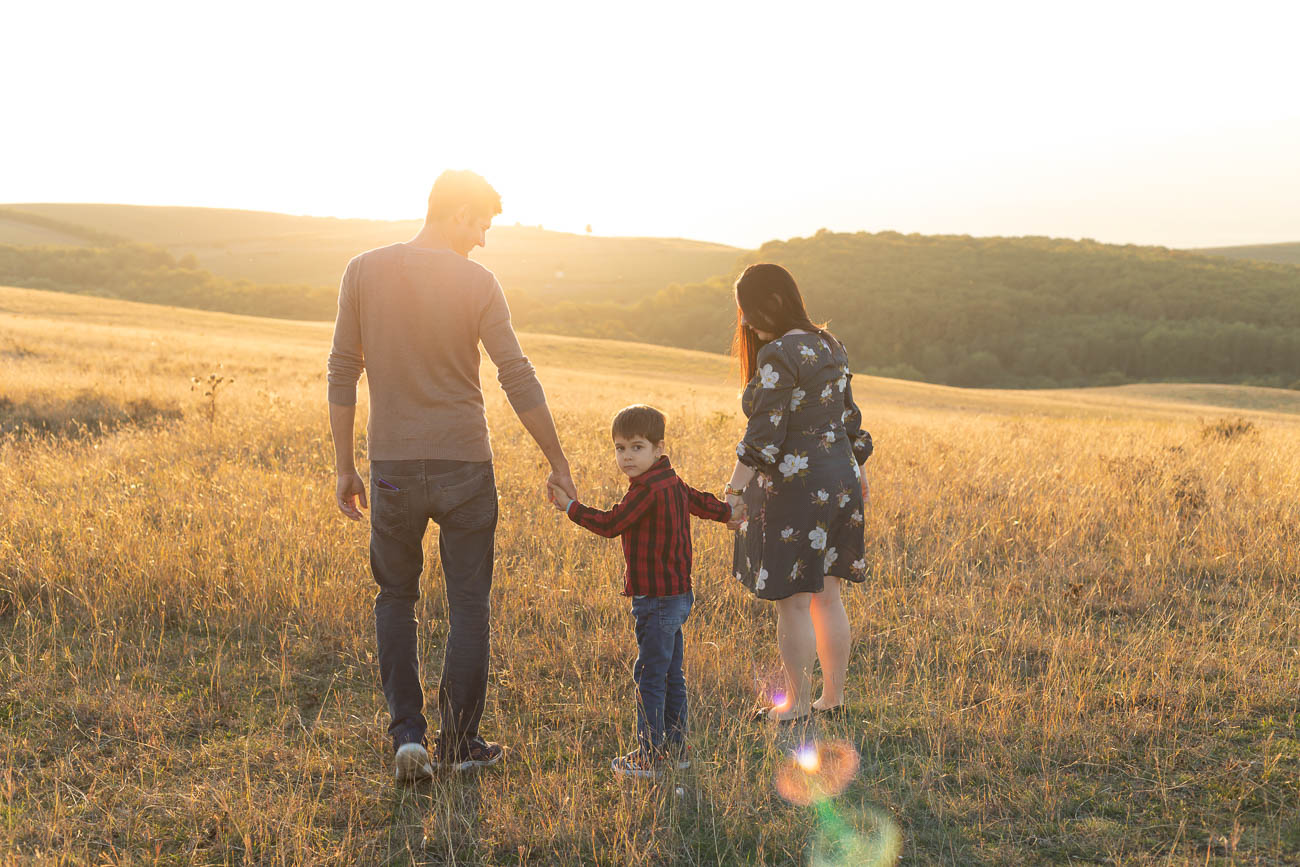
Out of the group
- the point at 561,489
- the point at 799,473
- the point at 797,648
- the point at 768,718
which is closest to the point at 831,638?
the point at 797,648

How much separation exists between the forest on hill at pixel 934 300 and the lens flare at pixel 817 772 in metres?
72.7

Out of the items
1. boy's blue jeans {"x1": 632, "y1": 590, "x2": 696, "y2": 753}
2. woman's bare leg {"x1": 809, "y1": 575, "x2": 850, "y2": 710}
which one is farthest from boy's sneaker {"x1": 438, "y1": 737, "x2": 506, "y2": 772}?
woman's bare leg {"x1": 809, "y1": 575, "x2": 850, "y2": 710}

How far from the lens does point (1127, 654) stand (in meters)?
4.85

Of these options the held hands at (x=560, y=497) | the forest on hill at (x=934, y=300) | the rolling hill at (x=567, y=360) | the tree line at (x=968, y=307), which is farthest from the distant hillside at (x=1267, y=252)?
the held hands at (x=560, y=497)

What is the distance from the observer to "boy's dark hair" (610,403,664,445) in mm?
3547

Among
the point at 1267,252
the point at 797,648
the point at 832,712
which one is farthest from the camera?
the point at 1267,252

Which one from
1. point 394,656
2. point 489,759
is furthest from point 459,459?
point 489,759

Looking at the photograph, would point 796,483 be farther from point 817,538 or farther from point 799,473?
point 817,538

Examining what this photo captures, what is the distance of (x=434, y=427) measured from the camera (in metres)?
3.54

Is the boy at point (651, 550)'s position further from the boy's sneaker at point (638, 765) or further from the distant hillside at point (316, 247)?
the distant hillside at point (316, 247)

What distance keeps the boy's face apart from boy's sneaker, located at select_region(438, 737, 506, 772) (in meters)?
1.38

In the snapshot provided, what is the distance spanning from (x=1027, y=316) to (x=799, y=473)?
101224mm

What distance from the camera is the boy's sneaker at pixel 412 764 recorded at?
3580 millimetres

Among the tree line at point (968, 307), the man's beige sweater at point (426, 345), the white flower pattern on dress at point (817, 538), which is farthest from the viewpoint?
the tree line at point (968, 307)
